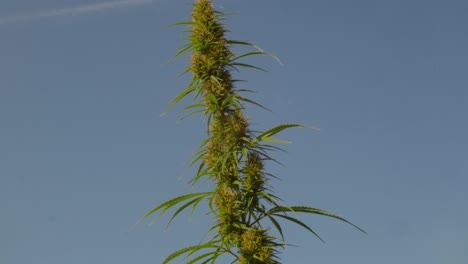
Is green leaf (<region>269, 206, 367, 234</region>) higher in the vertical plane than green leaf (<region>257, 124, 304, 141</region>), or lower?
lower

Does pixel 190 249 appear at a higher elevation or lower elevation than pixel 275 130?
lower

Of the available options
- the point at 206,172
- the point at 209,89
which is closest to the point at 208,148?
the point at 206,172

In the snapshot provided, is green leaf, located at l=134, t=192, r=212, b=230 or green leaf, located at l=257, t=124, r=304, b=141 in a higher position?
green leaf, located at l=257, t=124, r=304, b=141

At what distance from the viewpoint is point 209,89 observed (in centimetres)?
932

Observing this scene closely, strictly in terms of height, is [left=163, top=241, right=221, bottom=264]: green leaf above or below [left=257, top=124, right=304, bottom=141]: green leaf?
below

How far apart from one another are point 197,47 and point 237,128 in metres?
1.58

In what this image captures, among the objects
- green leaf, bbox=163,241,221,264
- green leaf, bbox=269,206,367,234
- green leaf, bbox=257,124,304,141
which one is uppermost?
green leaf, bbox=257,124,304,141

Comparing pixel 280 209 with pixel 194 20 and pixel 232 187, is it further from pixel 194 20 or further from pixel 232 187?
pixel 194 20

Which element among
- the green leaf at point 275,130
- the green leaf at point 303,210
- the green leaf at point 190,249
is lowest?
the green leaf at point 190,249

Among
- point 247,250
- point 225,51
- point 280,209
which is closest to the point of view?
point 247,250

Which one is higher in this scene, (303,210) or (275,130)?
(275,130)

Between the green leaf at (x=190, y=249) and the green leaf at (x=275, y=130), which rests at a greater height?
the green leaf at (x=275, y=130)

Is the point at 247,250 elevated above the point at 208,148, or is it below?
below

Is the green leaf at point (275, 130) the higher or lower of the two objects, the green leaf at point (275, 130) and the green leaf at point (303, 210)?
the higher
